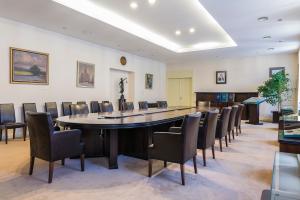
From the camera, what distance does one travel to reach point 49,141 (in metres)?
2.72

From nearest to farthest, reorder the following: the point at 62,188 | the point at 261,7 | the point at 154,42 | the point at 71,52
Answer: the point at 62,188
the point at 261,7
the point at 71,52
the point at 154,42

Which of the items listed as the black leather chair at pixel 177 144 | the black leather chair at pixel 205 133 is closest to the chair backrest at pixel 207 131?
the black leather chair at pixel 205 133

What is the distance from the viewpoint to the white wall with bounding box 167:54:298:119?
9320 millimetres

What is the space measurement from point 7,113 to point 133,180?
12.2ft

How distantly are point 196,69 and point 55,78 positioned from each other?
7.22m

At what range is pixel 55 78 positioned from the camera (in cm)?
628

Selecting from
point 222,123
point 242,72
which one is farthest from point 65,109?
point 242,72

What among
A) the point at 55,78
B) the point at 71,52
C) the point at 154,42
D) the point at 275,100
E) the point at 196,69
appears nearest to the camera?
the point at 55,78

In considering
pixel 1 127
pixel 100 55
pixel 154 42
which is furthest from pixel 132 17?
pixel 1 127

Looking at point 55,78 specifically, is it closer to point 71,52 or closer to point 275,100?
point 71,52

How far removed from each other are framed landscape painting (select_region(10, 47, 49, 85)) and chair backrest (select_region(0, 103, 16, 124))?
616 millimetres

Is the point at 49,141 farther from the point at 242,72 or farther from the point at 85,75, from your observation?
the point at 242,72

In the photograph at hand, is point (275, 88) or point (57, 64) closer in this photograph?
point (57, 64)

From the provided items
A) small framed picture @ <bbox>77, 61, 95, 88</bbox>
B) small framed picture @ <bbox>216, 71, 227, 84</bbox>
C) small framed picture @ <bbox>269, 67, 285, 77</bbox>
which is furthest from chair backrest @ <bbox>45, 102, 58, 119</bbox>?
small framed picture @ <bbox>269, 67, 285, 77</bbox>
